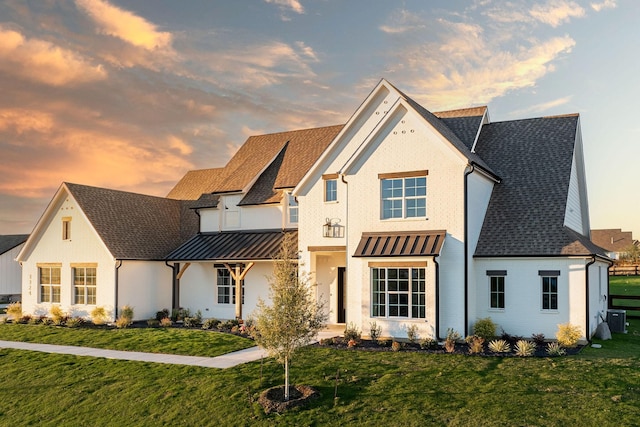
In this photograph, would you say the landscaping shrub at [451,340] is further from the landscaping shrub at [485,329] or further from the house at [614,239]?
the house at [614,239]

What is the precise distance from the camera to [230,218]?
29.8 metres

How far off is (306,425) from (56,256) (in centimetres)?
2169

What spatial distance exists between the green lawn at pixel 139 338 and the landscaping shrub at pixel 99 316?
1.29 metres

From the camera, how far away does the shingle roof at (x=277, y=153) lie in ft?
94.9

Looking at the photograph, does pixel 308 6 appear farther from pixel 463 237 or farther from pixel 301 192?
pixel 463 237

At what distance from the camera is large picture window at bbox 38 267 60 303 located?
29.2 m

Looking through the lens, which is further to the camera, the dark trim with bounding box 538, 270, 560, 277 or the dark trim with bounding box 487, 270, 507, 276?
the dark trim with bounding box 487, 270, 507, 276

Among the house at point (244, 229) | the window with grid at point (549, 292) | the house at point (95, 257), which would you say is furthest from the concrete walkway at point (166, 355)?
the window with grid at point (549, 292)

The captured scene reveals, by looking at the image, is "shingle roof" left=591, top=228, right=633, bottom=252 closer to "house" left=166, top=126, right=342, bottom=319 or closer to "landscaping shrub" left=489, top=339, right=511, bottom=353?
"house" left=166, top=126, right=342, bottom=319

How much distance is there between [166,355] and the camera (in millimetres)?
19047

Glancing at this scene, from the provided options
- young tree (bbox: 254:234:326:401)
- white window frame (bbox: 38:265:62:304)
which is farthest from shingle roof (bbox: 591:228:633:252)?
young tree (bbox: 254:234:326:401)

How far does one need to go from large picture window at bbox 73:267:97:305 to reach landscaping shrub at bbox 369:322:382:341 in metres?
15.1

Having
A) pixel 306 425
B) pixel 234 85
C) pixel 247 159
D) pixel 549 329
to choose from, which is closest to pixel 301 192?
pixel 234 85

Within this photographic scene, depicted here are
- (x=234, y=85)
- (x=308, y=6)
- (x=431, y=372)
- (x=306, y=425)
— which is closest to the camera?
(x=306, y=425)
